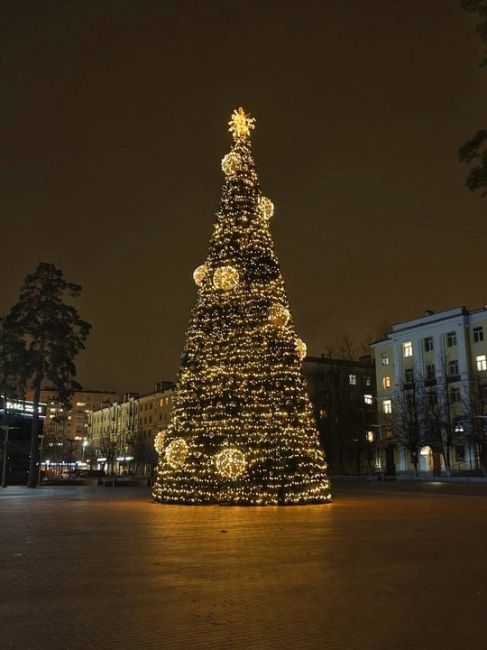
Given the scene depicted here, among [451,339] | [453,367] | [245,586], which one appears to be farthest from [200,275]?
[451,339]

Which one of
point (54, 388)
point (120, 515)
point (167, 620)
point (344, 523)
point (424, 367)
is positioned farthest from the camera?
point (424, 367)

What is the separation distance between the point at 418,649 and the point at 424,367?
5901 centimetres

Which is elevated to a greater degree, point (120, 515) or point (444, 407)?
point (444, 407)

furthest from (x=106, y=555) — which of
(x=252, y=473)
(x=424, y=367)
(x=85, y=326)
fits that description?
(x=424, y=367)

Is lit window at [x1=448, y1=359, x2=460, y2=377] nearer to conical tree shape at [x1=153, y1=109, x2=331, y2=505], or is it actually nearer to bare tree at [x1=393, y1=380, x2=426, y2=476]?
bare tree at [x1=393, y1=380, x2=426, y2=476]

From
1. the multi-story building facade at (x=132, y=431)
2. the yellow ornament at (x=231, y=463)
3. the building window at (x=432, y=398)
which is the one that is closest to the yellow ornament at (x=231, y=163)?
the yellow ornament at (x=231, y=463)

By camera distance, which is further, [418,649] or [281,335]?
[281,335]

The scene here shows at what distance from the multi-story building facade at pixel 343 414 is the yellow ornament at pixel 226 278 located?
4569cm

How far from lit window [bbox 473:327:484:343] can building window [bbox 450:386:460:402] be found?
4582 millimetres

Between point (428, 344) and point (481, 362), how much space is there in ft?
20.6

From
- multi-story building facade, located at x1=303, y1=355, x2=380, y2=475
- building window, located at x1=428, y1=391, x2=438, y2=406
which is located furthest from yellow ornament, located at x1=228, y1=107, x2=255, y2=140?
multi-story building facade, located at x1=303, y1=355, x2=380, y2=475

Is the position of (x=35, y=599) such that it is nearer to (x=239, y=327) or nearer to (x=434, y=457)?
(x=239, y=327)

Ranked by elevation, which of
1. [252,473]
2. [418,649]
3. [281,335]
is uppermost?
[281,335]

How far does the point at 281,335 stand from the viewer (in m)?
23.6
